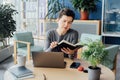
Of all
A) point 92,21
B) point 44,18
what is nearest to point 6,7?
point 44,18

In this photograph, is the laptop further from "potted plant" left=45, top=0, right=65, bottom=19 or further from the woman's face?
"potted plant" left=45, top=0, right=65, bottom=19

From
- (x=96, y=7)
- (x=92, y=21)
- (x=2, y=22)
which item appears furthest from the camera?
(x=96, y=7)

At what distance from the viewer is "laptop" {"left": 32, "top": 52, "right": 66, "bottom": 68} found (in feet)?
5.71

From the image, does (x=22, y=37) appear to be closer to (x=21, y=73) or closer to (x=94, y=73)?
(x=21, y=73)

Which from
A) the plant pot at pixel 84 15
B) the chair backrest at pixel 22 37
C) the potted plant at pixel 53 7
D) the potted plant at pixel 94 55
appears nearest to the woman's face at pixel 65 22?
the potted plant at pixel 94 55

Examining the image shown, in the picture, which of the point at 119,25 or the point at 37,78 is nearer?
the point at 37,78

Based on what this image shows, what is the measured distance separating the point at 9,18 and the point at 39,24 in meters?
1.58

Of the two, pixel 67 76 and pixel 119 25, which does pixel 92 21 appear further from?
pixel 67 76

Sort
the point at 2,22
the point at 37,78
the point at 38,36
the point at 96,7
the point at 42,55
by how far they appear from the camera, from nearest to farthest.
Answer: the point at 37,78
the point at 42,55
the point at 2,22
the point at 96,7
the point at 38,36

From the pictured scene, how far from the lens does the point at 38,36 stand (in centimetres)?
595

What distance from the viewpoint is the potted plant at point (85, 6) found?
5034mm

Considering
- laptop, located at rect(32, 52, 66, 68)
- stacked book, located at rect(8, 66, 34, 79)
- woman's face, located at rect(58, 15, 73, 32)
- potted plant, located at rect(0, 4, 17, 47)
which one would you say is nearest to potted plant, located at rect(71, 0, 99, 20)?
potted plant, located at rect(0, 4, 17, 47)

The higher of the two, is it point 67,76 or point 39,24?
point 39,24

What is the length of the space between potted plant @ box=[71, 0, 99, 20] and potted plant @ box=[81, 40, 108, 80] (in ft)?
12.0
